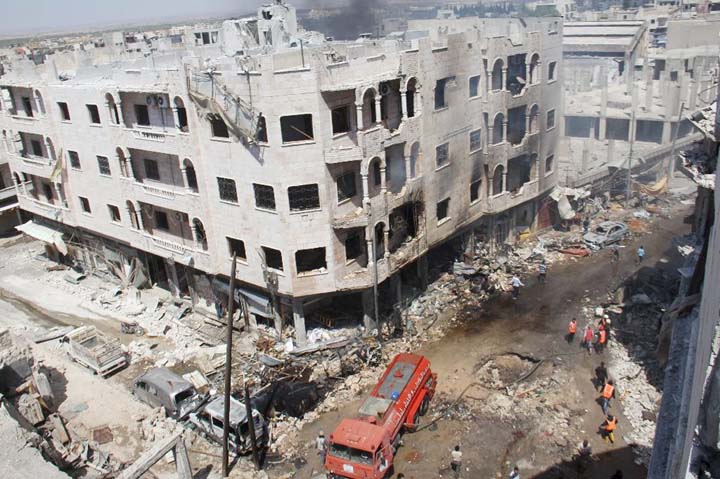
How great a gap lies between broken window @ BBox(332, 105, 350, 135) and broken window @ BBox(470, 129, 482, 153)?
1034 cm

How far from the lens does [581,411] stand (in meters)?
22.9

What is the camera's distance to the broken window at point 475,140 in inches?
1335

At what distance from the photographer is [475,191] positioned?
35500 mm

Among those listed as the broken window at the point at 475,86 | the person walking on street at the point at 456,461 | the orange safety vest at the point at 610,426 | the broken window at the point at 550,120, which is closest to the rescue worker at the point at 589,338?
the orange safety vest at the point at 610,426

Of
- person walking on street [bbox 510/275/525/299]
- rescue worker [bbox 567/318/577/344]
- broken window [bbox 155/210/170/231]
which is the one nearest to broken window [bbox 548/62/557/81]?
person walking on street [bbox 510/275/525/299]

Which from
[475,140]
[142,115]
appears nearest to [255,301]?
[142,115]

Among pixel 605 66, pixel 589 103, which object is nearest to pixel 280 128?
pixel 589 103

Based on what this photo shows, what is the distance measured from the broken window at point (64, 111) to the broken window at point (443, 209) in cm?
2210

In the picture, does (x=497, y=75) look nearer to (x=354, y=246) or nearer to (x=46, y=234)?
(x=354, y=246)

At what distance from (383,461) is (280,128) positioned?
13802 mm

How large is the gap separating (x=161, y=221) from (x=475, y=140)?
61.5 feet

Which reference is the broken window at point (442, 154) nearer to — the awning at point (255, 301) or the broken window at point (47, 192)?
the awning at point (255, 301)

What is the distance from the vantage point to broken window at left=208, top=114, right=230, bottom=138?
26422 mm

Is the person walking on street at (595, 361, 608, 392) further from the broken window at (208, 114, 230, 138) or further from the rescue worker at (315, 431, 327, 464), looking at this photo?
the broken window at (208, 114, 230, 138)
